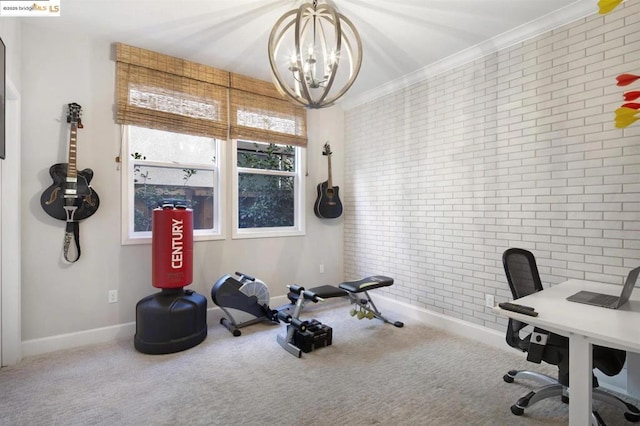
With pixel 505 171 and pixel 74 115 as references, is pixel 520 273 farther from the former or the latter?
pixel 74 115

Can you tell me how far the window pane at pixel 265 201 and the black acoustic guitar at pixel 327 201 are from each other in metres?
0.37

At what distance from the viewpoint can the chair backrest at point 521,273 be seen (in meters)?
2.08

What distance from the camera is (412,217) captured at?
12.0ft

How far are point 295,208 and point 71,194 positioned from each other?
2.40 metres

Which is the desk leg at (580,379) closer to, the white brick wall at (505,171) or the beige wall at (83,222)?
the white brick wall at (505,171)

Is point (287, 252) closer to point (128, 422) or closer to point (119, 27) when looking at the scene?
point (128, 422)

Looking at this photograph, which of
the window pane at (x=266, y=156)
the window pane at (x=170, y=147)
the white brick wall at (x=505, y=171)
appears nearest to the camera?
the white brick wall at (x=505, y=171)

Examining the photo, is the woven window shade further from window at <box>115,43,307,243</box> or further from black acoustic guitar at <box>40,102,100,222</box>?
black acoustic guitar at <box>40,102,100,222</box>

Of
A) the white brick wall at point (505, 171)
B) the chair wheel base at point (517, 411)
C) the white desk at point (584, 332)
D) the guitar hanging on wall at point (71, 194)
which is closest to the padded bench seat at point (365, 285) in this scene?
the white brick wall at point (505, 171)

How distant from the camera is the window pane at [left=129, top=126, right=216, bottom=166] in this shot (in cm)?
318

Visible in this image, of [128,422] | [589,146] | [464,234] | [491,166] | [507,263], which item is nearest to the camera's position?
[128,422]

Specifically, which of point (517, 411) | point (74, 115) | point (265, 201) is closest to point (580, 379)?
point (517, 411)

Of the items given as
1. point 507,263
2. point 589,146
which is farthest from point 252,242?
point 589,146

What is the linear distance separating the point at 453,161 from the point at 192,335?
303 centimetres
